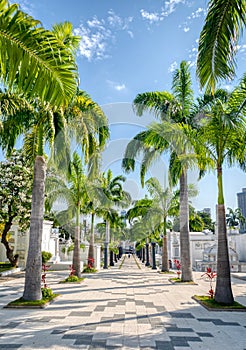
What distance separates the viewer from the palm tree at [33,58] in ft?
16.0

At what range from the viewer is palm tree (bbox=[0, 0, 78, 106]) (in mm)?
4875

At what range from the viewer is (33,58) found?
202 inches

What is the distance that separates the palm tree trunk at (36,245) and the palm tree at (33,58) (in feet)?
16.7

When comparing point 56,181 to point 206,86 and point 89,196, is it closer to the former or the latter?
point 89,196

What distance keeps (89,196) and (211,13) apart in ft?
49.0

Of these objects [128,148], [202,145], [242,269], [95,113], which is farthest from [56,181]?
[242,269]

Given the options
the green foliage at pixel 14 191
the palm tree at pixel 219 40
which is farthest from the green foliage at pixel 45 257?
the palm tree at pixel 219 40

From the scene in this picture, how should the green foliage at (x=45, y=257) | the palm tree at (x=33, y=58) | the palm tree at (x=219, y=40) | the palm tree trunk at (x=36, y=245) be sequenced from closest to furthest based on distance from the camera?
the palm tree at (x=33, y=58)
the palm tree at (x=219, y=40)
the palm tree trunk at (x=36, y=245)
the green foliage at (x=45, y=257)

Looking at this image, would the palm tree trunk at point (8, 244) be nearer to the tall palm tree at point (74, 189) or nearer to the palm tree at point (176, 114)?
the tall palm tree at point (74, 189)

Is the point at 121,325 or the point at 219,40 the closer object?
the point at 219,40

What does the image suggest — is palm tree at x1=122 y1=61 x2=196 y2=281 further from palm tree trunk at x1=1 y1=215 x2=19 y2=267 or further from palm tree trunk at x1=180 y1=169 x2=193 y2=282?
palm tree trunk at x1=1 y1=215 x2=19 y2=267

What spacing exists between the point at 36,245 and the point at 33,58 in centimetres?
622

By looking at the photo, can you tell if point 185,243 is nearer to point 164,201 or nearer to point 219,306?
point 219,306

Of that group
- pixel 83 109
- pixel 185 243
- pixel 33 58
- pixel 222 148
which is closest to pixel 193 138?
pixel 222 148
